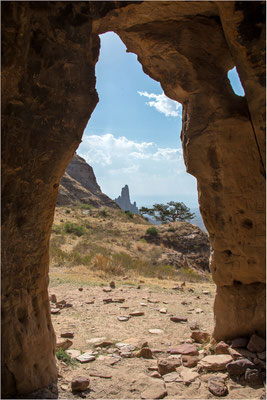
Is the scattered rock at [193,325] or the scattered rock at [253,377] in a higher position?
the scattered rock at [253,377]

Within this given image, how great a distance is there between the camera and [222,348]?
462 cm

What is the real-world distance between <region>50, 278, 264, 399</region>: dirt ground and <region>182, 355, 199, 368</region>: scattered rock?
14.6 inches

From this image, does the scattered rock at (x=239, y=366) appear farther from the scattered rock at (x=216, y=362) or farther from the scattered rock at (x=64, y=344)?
the scattered rock at (x=64, y=344)

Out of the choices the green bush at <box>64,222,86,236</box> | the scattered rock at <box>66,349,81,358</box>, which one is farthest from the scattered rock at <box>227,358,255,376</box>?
the green bush at <box>64,222,86,236</box>

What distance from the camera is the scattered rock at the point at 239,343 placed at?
4574 mm

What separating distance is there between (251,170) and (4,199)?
343cm

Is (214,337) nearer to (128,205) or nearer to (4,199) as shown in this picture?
(4,199)

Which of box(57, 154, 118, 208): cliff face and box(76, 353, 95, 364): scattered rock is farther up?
box(57, 154, 118, 208): cliff face

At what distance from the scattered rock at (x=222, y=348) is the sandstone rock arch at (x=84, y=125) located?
0.90 ft

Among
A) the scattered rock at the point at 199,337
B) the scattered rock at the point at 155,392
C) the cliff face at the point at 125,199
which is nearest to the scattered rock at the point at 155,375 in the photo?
the scattered rock at the point at 155,392

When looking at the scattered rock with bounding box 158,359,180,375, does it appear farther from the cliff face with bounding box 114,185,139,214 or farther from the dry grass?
the cliff face with bounding box 114,185,139,214

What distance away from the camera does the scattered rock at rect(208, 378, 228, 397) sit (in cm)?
369

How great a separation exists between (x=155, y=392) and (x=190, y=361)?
893mm

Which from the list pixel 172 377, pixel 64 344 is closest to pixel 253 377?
pixel 172 377
